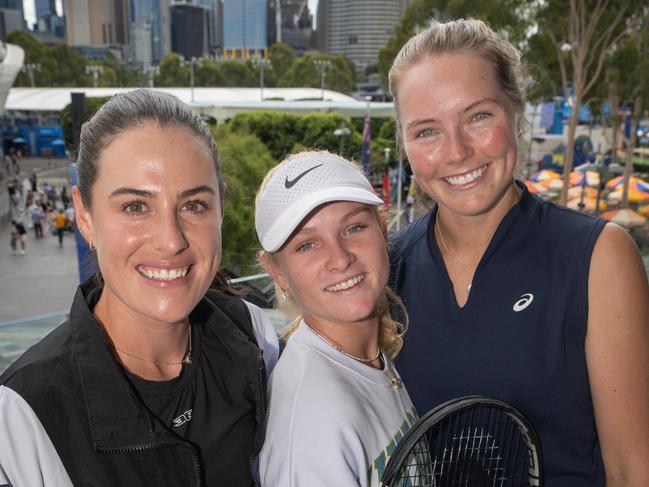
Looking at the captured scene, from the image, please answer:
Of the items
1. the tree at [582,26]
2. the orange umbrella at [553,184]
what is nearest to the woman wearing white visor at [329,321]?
the tree at [582,26]

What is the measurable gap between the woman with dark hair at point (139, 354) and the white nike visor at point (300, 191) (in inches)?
7.0

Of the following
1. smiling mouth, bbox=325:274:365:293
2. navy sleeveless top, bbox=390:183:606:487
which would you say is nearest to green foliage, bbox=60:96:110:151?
smiling mouth, bbox=325:274:365:293

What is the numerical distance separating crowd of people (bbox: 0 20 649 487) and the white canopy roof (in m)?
30.6

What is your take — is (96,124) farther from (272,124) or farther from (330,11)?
(330,11)

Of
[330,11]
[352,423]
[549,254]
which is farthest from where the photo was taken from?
[330,11]

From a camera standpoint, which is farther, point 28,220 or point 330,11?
point 330,11

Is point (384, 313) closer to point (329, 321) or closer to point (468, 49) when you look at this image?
point (329, 321)

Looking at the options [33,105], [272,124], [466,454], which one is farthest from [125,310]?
[33,105]

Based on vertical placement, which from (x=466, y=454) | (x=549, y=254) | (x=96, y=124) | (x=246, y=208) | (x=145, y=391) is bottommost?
(x=246, y=208)

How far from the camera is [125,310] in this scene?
2115 millimetres

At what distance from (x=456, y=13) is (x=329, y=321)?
756 inches

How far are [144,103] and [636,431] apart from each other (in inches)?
76.0

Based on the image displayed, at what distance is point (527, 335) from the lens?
2.16 meters

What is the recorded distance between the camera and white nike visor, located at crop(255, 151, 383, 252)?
6.72 feet
